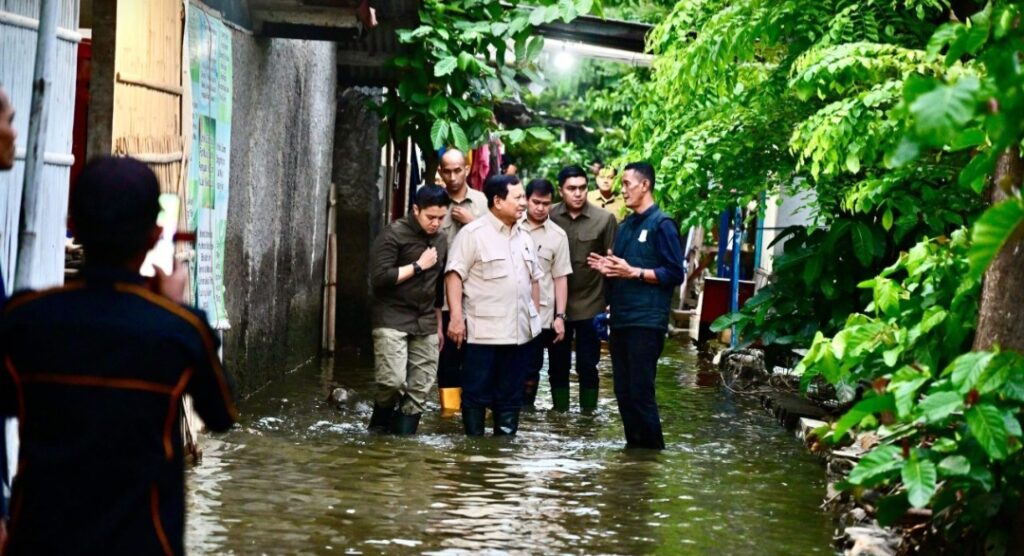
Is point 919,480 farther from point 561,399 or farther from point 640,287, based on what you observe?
point 561,399

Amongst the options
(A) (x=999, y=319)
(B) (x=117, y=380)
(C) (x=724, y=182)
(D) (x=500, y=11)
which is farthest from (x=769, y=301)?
(B) (x=117, y=380)

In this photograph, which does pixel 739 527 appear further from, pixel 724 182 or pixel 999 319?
pixel 724 182

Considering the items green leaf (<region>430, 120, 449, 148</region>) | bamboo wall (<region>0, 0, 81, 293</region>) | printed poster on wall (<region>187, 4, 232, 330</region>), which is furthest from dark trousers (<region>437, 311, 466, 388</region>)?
bamboo wall (<region>0, 0, 81, 293</region>)

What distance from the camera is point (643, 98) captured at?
12.8 m

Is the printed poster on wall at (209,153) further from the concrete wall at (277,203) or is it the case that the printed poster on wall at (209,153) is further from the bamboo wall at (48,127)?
the bamboo wall at (48,127)

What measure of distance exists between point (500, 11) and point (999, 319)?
756cm

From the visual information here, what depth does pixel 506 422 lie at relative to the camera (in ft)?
34.4

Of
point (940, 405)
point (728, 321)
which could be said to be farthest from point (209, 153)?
point (940, 405)

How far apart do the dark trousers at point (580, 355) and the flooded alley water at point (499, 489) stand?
0.53 m

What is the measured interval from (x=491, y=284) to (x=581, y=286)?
1949mm

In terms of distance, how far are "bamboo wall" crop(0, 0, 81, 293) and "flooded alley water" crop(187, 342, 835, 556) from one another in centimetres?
152

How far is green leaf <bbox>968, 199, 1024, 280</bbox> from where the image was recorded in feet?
14.1

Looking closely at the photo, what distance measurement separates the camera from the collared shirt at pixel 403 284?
10102mm

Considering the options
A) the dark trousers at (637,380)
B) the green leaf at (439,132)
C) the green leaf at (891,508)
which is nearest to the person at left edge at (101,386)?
the green leaf at (891,508)
